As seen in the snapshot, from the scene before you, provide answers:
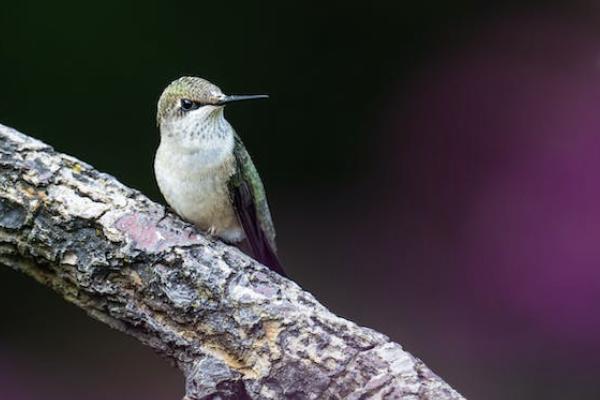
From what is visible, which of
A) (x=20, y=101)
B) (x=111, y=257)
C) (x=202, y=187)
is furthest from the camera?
(x=20, y=101)

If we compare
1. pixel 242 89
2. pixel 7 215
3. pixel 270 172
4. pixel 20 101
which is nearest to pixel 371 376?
pixel 7 215

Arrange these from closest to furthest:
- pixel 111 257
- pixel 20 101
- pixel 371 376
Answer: pixel 371 376
pixel 111 257
pixel 20 101

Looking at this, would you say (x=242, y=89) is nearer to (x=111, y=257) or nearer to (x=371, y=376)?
(x=111, y=257)

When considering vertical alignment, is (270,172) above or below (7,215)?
above

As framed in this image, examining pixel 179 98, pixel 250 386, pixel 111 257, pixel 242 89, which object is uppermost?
pixel 242 89

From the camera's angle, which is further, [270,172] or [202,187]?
[270,172]

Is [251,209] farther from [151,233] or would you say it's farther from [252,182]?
[151,233]
